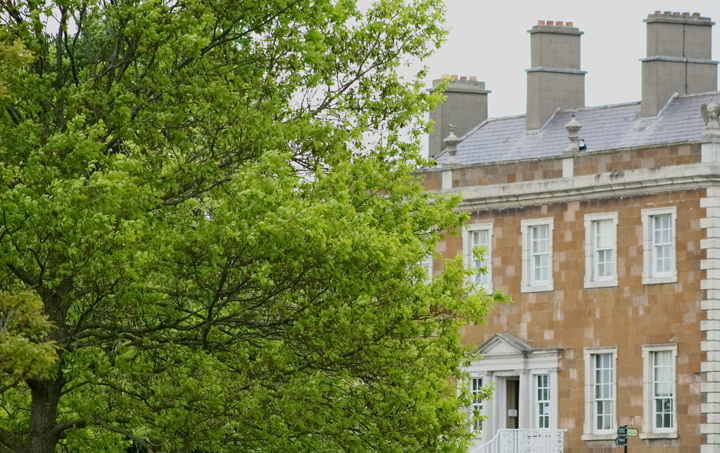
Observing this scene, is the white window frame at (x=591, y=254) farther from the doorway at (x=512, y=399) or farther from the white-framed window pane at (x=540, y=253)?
the doorway at (x=512, y=399)

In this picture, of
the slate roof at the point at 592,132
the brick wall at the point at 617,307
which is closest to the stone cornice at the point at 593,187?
the brick wall at the point at 617,307

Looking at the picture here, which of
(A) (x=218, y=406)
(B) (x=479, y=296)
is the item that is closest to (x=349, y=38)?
(B) (x=479, y=296)

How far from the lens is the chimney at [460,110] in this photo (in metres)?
53.2

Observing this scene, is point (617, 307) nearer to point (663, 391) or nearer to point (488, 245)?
point (663, 391)

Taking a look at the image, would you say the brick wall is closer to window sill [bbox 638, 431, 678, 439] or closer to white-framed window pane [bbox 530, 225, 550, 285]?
Answer: window sill [bbox 638, 431, 678, 439]

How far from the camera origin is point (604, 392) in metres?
45.4

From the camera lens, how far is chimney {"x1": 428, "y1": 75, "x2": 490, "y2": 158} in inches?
2096

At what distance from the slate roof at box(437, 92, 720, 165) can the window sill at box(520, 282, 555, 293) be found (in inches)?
137

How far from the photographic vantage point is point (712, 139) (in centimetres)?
4312

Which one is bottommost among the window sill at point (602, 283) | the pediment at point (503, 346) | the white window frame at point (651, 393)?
the white window frame at point (651, 393)

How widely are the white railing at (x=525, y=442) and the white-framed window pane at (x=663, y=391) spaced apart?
10.2 ft

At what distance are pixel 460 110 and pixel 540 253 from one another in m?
7.96

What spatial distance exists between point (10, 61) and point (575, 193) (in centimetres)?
2796

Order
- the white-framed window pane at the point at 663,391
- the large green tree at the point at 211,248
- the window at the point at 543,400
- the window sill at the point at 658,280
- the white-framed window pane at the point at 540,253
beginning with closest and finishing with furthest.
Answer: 1. the large green tree at the point at 211,248
2. the white-framed window pane at the point at 663,391
3. the window sill at the point at 658,280
4. the window at the point at 543,400
5. the white-framed window pane at the point at 540,253
